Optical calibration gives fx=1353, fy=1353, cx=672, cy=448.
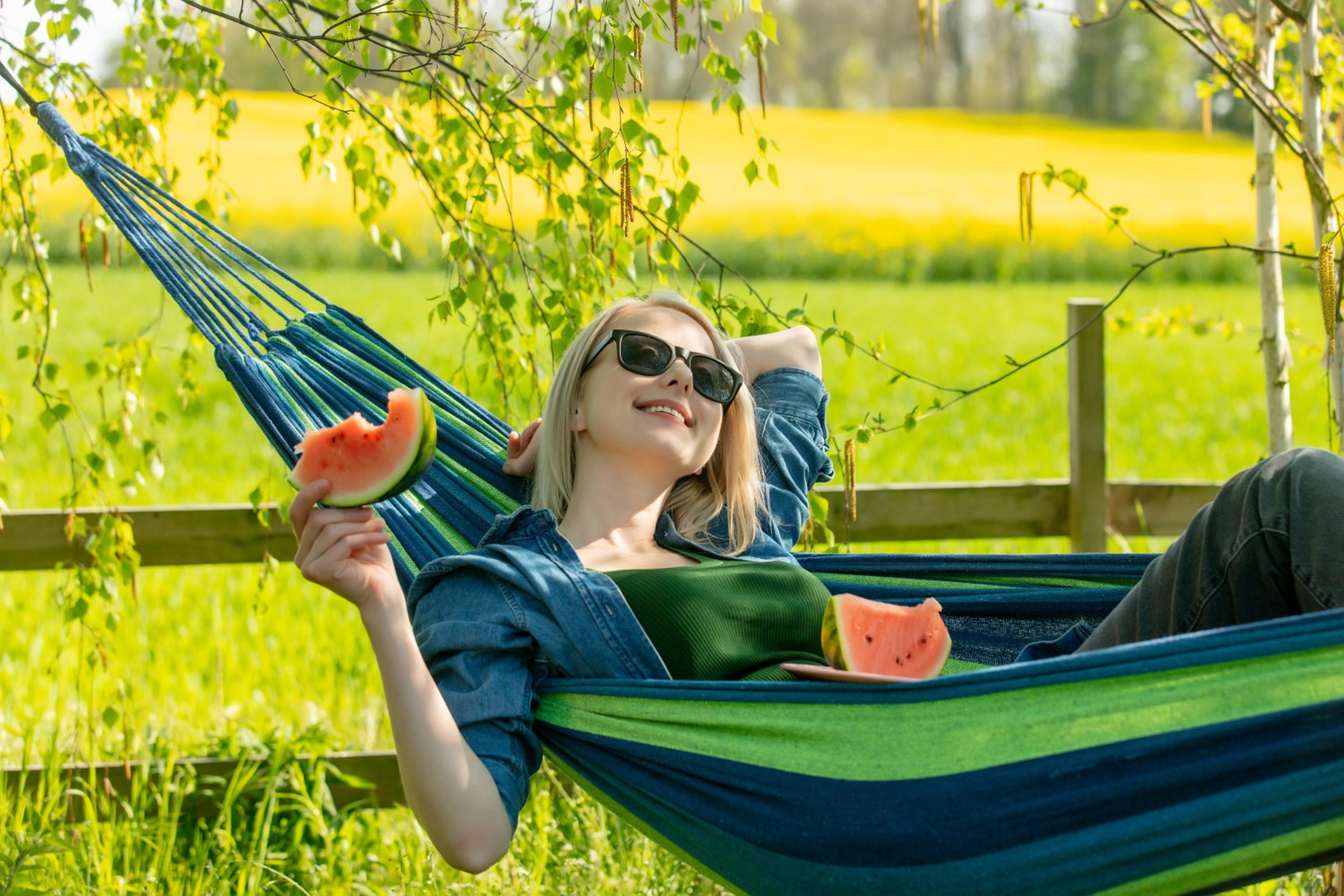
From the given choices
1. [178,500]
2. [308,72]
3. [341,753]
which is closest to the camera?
[308,72]

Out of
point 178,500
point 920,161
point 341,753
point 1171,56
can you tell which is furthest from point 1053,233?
point 1171,56

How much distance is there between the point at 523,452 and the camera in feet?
8.55

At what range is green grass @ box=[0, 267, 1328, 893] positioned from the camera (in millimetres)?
3020

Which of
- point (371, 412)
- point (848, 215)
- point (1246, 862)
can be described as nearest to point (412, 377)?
point (371, 412)

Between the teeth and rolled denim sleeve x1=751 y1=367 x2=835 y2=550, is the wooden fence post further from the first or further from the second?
the teeth

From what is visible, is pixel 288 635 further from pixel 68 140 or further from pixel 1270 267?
pixel 1270 267

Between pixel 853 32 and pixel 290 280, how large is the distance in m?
43.4

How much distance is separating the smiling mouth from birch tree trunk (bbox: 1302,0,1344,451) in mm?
1183

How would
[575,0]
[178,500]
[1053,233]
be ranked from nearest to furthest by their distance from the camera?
[575,0] < [178,500] < [1053,233]

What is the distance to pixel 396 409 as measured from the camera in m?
1.89

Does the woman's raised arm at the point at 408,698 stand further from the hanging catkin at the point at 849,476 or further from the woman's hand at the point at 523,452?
the hanging catkin at the point at 849,476

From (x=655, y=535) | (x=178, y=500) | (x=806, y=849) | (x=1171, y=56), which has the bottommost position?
(x=178, y=500)

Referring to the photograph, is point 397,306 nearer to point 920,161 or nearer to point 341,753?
point 341,753

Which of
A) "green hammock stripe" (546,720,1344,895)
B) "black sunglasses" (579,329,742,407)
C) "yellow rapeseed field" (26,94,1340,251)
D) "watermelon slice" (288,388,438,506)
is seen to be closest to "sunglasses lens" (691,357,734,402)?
"black sunglasses" (579,329,742,407)
